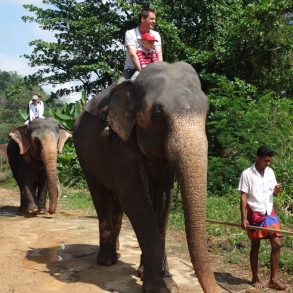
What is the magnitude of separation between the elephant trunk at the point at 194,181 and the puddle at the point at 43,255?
2.74 metres

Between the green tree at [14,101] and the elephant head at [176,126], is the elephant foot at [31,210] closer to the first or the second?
the elephant head at [176,126]

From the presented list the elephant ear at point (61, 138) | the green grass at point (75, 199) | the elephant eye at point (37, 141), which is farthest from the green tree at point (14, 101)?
the elephant eye at point (37, 141)

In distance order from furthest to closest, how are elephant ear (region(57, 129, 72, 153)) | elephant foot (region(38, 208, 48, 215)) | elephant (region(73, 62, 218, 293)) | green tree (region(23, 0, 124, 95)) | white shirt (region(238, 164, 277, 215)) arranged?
1. green tree (region(23, 0, 124, 95))
2. elephant foot (region(38, 208, 48, 215))
3. elephant ear (region(57, 129, 72, 153))
4. white shirt (region(238, 164, 277, 215))
5. elephant (region(73, 62, 218, 293))

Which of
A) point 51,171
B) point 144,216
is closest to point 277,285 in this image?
point 144,216

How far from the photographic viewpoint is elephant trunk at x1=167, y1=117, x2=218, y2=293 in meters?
3.48

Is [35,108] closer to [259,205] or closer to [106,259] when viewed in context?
[106,259]

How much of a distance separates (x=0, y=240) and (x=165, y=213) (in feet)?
10.0

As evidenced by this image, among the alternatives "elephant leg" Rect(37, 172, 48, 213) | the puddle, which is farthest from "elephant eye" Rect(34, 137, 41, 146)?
the puddle

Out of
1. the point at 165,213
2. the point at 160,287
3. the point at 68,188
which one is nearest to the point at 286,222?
the point at 165,213

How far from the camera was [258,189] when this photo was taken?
502 centimetres

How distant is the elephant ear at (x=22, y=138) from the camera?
376 inches

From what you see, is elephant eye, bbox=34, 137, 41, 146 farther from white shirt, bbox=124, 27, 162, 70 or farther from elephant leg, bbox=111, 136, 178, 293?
elephant leg, bbox=111, 136, 178, 293

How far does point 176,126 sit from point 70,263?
8.73 feet

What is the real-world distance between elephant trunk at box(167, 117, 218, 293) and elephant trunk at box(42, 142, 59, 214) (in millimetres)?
4129
